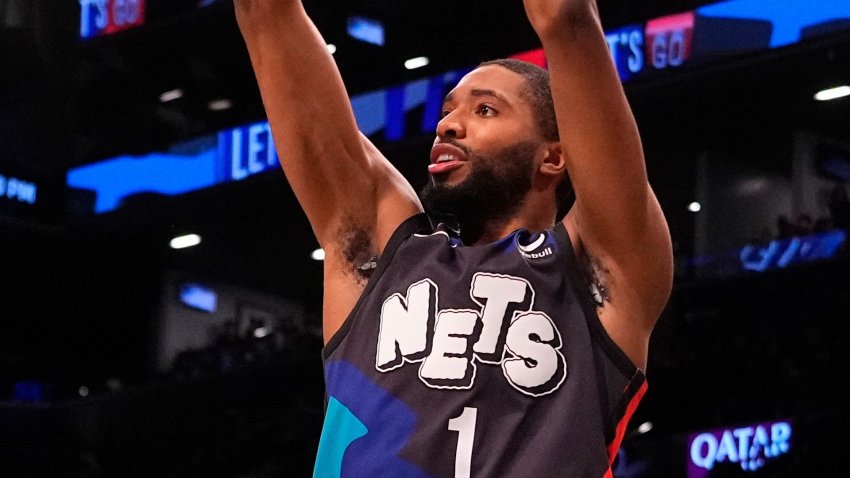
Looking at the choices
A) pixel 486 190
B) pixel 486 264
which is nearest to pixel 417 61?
pixel 486 190

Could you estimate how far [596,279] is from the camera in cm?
202

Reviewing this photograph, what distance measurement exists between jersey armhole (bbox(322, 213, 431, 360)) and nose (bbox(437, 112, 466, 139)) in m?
0.15

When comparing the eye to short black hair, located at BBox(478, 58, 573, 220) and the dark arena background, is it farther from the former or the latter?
the dark arena background

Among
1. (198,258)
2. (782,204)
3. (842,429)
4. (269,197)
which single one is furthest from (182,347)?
(842,429)

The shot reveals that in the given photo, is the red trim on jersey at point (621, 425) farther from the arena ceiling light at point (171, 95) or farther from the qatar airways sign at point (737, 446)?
the arena ceiling light at point (171, 95)

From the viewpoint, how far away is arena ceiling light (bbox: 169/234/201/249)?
45.6ft

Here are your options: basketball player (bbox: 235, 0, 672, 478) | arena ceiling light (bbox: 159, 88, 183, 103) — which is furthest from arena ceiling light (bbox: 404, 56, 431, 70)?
basketball player (bbox: 235, 0, 672, 478)

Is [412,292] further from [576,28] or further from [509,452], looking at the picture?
[576,28]

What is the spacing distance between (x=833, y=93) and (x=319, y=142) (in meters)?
7.96

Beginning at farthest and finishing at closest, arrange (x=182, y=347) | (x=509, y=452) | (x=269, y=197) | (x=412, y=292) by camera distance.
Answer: (x=182, y=347), (x=269, y=197), (x=412, y=292), (x=509, y=452)

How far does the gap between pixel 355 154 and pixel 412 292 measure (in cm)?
30

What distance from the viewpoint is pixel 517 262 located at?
2020mm

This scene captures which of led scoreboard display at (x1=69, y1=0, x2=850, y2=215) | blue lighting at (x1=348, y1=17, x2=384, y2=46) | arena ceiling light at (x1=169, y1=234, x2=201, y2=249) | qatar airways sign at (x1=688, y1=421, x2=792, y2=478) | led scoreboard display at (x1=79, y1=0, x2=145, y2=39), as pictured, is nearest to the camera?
qatar airways sign at (x1=688, y1=421, x2=792, y2=478)

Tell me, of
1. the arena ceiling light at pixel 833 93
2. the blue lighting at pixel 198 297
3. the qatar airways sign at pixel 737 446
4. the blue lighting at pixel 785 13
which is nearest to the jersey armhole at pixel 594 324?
the qatar airways sign at pixel 737 446
